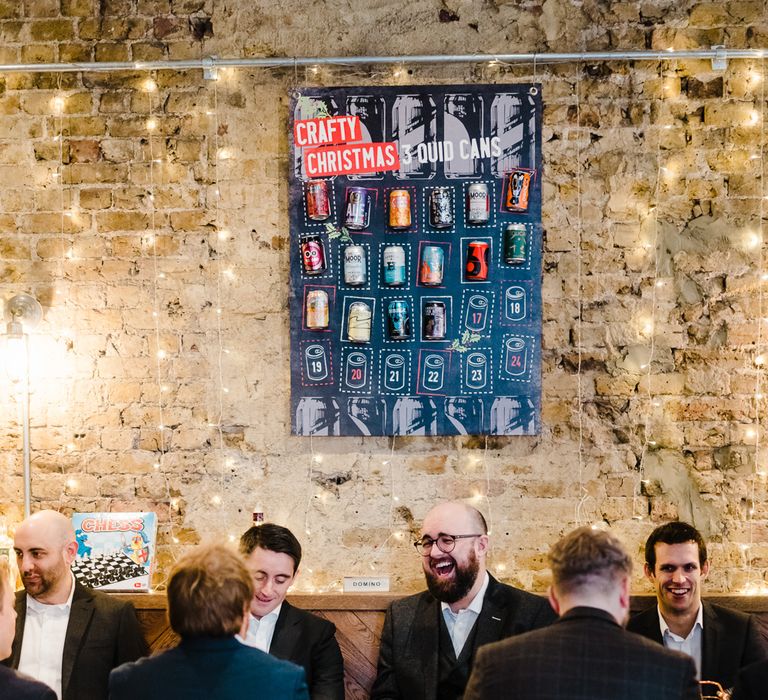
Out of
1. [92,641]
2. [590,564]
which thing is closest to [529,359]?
[590,564]

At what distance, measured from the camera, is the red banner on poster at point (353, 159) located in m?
3.76

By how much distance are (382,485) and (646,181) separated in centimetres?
185

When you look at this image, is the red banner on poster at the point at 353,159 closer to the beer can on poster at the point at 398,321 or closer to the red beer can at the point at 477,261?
the red beer can at the point at 477,261

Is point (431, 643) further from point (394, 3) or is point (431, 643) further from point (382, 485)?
point (394, 3)

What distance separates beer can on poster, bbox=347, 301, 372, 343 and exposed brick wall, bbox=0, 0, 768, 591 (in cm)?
33

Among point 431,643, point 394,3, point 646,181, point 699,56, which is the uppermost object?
point 394,3

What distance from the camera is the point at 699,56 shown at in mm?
3727

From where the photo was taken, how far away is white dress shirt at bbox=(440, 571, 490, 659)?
10.5 feet

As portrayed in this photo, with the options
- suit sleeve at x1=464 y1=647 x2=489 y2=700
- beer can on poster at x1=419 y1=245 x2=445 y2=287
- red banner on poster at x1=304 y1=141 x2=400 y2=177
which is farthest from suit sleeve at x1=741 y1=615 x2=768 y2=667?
red banner on poster at x1=304 y1=141 x2=400 y2=177

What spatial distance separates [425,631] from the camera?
322 cm

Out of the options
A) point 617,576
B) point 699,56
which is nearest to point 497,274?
point 699,56

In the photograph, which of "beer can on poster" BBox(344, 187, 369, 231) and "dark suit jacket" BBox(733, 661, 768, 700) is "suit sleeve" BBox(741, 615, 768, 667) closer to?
"dark suit jacket" BBox(733, 661, 768, 700)

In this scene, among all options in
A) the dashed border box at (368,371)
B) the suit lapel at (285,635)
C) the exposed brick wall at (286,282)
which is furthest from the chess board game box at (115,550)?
the dashed border box at (368,371)

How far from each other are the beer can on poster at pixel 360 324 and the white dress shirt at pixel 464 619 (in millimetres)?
1193
